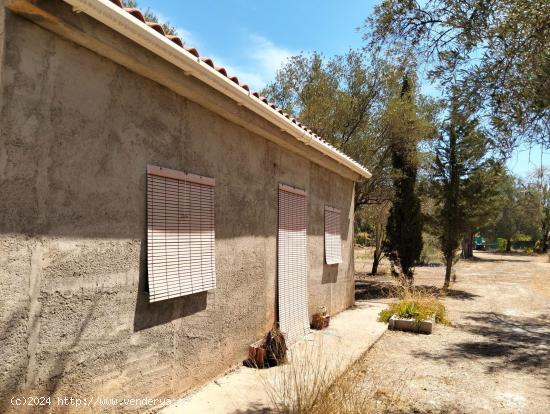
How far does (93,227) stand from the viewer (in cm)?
343

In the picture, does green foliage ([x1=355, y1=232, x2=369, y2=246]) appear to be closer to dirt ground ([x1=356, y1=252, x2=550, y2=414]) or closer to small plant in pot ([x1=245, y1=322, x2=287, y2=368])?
dirt ground ([x1=356, y1=252, x2=550, y2=414])

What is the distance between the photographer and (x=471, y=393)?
17.4 ft

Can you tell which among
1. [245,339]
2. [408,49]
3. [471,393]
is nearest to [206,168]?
[245,339]

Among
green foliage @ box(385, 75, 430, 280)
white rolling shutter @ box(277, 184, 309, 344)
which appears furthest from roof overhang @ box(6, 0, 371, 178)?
green foliage @ box(385, 75, 430, 280)

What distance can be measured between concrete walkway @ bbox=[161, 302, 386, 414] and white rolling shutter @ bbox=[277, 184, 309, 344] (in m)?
0.33

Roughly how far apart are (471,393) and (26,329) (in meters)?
4.86

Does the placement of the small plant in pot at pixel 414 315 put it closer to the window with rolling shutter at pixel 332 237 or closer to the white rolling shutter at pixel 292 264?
the window with rolling shutter at pixel 332 237

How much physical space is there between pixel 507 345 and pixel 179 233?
21.8 ft

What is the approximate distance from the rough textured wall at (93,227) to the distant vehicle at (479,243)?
199 feet

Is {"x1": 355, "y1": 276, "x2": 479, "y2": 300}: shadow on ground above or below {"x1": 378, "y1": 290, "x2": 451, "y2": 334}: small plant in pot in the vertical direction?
below

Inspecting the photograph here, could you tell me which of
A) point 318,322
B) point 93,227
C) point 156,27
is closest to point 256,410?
point 93,227

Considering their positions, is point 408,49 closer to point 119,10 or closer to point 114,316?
point 119,10

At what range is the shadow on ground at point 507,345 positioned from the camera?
22.3 feet

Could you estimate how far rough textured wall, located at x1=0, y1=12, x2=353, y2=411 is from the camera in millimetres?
2848
